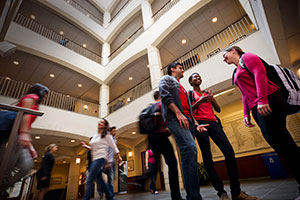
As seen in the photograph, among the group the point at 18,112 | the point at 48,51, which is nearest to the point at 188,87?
the point at 18,112

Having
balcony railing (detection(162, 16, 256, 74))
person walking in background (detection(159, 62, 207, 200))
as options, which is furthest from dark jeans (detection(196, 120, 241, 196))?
balcony railing (detection(162, 16, 256, 74))

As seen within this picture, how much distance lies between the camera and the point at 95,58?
11.4 meters

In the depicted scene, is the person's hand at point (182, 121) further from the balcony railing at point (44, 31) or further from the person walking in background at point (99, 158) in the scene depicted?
the balcony railing at point (44, 31)

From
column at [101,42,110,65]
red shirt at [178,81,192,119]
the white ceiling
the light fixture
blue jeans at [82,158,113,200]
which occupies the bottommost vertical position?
blue jeans at [82,158,113,200]

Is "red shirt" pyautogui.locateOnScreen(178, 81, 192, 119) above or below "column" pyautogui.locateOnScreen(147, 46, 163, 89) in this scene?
below

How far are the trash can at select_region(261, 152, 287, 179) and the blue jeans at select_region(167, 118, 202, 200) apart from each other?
4921 millimetres

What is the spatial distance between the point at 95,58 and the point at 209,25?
330 inches

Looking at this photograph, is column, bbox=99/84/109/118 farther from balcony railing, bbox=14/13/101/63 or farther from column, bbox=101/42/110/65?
balcony railing, bbox=14/13/101/63

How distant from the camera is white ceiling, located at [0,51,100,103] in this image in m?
8.13

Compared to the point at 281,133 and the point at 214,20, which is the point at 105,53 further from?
the point at 281,133

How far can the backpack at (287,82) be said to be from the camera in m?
1.13

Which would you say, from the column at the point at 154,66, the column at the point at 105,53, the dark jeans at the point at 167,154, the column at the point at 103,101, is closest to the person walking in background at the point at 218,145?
the dark jeans at the point at 167,154

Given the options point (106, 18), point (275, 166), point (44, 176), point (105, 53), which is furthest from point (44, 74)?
point (275, 166)

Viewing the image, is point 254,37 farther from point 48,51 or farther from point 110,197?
point 48,51
